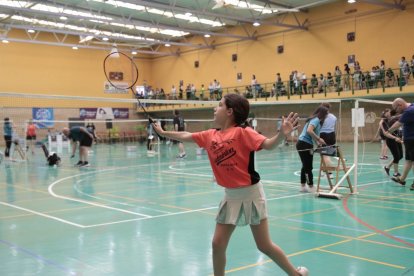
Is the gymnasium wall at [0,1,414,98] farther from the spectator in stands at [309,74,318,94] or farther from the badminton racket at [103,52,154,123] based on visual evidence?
the badminton racket at [103,52,154,123]

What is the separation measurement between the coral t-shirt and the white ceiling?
24.2 m

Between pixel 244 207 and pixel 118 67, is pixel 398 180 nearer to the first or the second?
pixel 118 67

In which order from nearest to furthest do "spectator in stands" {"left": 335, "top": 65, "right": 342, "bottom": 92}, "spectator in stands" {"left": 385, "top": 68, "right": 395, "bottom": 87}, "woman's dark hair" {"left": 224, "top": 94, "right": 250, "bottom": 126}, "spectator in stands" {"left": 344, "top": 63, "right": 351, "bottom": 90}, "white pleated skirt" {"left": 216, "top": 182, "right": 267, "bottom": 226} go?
"white pleated skirt" {"left": 216, "top": 182, "right": 267, "bottom": 226} → "woman's dark hair" {"left": 224, "top": 94, "right": 250, "bottom": 126} → "spectator in stands" {"left": 385, "top": 68, "right": 395, "bottom": 87} → "spectator in stands" {"left": 335, "top": 65, "right": 342, "bottom": 92} → "spectator in stands" {"left": 344, "top": 63, "right": 351, "bottom": 90}

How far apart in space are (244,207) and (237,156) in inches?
16.6

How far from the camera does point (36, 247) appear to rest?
624 centimetres

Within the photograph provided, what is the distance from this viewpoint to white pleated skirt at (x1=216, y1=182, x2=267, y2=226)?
3.74m

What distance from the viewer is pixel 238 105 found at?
3.84 metres

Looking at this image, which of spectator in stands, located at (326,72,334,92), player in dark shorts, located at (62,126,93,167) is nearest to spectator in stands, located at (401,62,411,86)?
spectator in stands, located at (326,72,334,92)

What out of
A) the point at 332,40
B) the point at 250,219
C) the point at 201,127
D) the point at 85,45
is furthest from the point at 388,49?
the point at 250,219

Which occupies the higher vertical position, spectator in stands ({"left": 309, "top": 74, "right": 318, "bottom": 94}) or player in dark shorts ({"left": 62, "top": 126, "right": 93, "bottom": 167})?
spectator in stands ({"left": 309, "top": 74, "right": 318, "bottom": 94})

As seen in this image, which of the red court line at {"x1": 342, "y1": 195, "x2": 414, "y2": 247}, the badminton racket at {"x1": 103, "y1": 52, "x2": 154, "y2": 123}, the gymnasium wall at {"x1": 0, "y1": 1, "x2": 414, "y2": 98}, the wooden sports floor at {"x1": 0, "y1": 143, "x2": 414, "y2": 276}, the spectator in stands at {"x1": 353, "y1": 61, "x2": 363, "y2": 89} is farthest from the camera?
the gymnasium wall at {"x1": 0, "y1": 1, "x2": 414, "y2": 98}

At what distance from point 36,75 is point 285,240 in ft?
130

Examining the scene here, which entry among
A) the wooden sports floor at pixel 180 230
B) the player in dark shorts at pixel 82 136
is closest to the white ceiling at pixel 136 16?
the player in dark shorts at pixel 82 136

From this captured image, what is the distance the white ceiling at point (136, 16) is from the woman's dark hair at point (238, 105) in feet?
78.9
